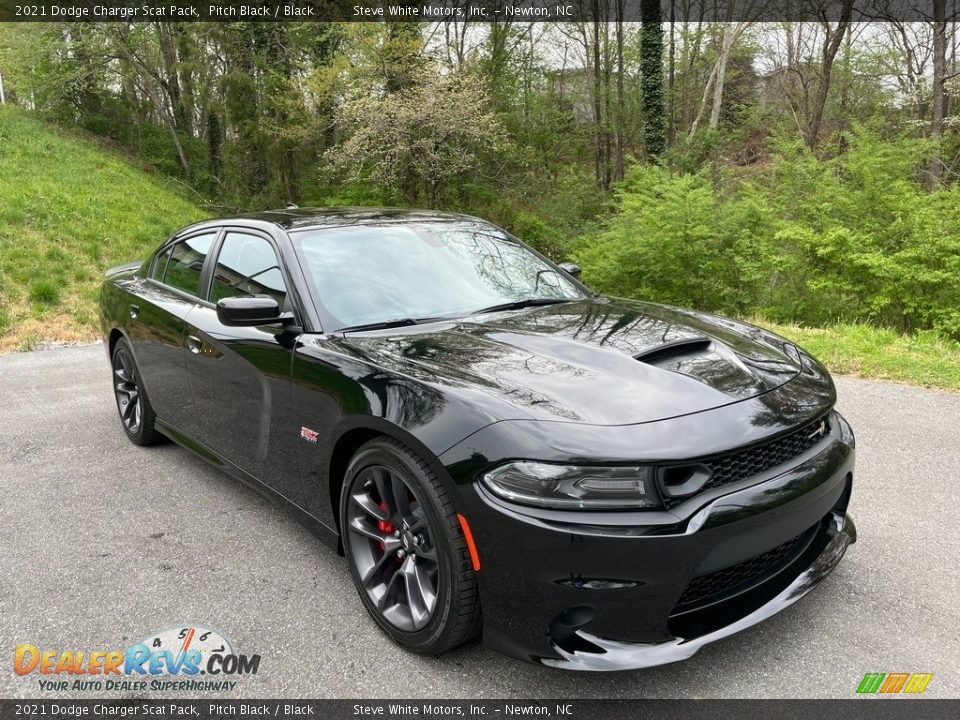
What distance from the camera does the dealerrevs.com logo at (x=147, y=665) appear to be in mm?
2264

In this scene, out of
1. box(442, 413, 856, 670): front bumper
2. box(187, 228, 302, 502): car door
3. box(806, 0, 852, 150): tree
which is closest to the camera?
box(442, 413, 856, 670): front bumper

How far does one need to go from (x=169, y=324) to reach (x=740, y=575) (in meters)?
3.24

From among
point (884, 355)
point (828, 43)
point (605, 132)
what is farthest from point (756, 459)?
point (605, 132)

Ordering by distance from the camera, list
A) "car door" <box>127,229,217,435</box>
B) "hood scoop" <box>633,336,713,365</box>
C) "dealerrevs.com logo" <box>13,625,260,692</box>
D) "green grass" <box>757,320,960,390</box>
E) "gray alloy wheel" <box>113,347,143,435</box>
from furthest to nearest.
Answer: "green grass" <box>757,320,960,390</box>, "gray alloy wheel" <box>113,347,143,435</box>, "car door" <box>127,229,217,435</box>, "hood scoop" <box>633,336,713,365</box>, "dealerrevs.com logo" <box>13,625,260,692</box>

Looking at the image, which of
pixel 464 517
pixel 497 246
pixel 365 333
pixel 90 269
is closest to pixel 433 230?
pixel 497 246

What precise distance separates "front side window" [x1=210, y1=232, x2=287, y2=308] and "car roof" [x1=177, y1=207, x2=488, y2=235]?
0.49 feet

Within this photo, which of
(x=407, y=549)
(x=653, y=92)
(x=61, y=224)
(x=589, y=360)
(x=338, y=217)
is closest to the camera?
(x=407, y=549)

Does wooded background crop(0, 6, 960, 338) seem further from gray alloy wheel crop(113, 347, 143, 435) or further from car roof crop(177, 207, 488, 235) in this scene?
gray alloy wheel crop(113, 347, 143, 435)

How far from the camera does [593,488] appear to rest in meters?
1.93

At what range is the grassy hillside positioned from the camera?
31.1ft

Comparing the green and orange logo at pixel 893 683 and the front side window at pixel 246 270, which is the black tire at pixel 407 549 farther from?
the green and orange logo at pixel 893 683

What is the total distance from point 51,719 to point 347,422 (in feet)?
4.25

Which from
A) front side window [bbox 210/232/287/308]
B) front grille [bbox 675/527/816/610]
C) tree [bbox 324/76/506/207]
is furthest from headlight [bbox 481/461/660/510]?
tree [bbox 324/76/506/207]

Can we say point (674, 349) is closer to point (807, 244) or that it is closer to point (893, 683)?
point (893, 683)
